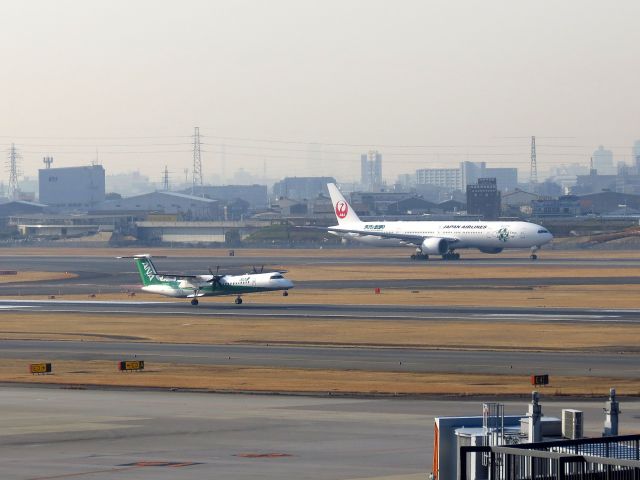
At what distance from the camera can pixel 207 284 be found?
360 feet

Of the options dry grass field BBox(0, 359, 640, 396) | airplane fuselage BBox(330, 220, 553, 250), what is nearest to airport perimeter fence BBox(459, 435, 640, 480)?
dry grass field BBox(0, 359, 640, 396)

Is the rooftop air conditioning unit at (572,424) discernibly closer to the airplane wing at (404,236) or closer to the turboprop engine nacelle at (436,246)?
the turboprop engine nacelle at (436,246)

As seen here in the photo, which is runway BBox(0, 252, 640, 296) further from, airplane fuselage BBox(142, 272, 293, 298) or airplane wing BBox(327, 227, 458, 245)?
airplane fuselage BBox(142, 272, 293, 298)

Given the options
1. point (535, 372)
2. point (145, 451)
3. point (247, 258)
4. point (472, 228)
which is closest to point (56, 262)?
point (247, 258)

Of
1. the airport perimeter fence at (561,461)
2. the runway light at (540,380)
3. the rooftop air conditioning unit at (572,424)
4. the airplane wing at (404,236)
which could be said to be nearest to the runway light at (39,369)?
the runway light at (540,380)

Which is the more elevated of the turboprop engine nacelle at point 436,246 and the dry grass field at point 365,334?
the turboprop engine nacelle at point 436,246

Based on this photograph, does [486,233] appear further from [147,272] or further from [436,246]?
[147,272]

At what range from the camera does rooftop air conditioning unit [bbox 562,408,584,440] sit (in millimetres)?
24688

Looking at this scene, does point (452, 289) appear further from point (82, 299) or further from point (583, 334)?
point (583, 334)

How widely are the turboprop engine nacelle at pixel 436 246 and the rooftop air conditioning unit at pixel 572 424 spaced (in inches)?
5993

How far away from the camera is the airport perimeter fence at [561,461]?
18.5m

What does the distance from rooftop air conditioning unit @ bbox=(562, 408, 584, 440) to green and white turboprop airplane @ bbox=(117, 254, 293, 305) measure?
8235 centimetres

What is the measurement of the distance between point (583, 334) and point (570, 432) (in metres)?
55.4

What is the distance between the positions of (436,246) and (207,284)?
72522 millimetres
